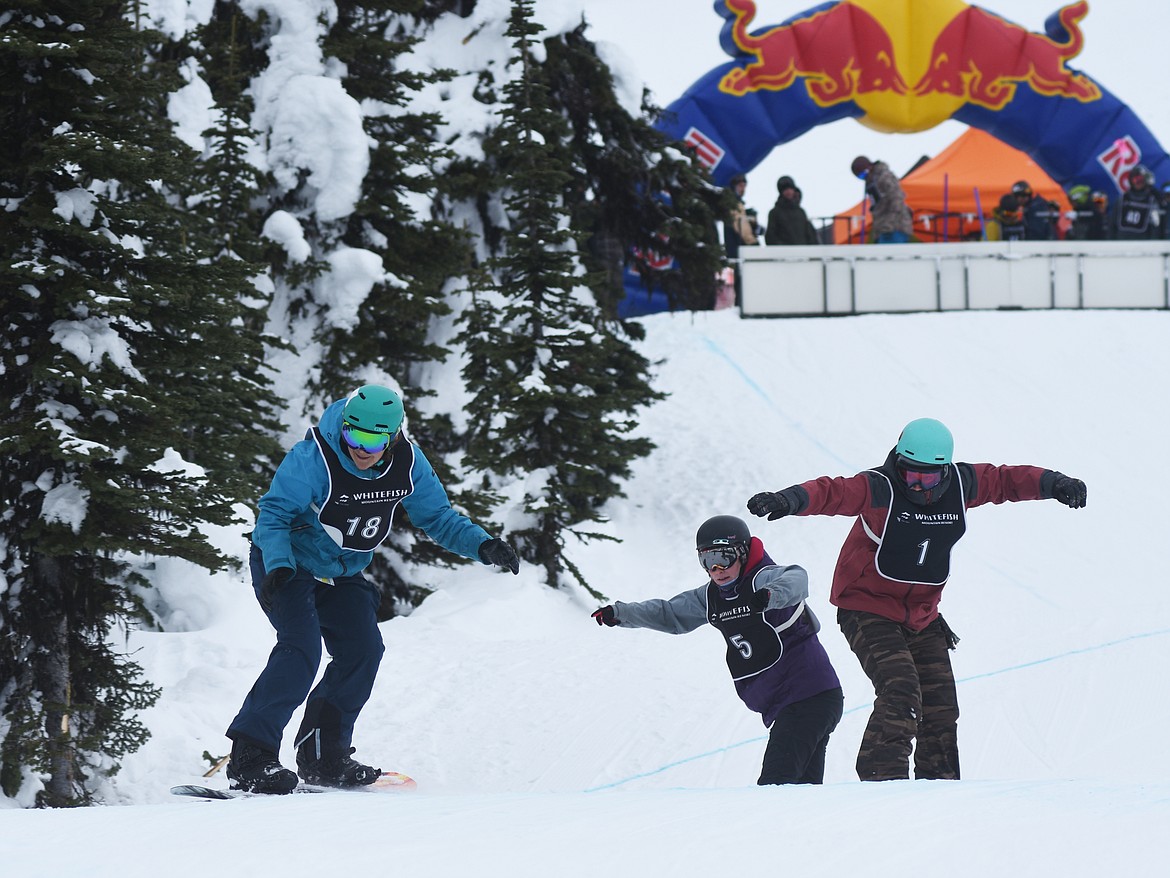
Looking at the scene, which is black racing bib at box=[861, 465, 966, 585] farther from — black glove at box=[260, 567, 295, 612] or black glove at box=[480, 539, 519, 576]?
black glove at box=[260, 567, 295, 612]

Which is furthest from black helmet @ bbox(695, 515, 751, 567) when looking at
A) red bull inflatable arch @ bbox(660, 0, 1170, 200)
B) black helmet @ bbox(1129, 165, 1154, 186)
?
black helmet @ bbox(1129, 165, 1154, 186)

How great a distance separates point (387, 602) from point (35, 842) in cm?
818

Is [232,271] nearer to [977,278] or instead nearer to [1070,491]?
[1070,491]

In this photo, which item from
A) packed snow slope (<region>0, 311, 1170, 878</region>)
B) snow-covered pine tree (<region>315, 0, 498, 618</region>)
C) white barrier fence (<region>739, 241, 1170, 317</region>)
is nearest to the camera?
packed snow slope (<region>0, 311, 1170, 878</region>)

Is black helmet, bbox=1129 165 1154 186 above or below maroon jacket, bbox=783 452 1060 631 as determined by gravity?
above

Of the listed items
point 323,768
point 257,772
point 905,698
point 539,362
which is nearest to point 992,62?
point 539,362

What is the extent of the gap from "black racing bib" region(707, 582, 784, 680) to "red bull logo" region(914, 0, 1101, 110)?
57.4 ft

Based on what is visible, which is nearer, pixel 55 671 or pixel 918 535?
pixel 918 535

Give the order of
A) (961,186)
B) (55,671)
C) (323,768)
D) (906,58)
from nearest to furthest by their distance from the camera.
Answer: (323,768), (55,671), (906,58), (961,186)

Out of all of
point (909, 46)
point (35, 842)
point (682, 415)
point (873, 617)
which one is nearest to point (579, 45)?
point (682, 415)

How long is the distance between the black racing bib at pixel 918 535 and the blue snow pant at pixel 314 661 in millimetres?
2327

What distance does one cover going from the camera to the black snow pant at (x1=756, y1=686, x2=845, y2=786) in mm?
5418

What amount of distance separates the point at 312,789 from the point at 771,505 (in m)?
2.34

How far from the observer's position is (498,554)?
5.73 m
